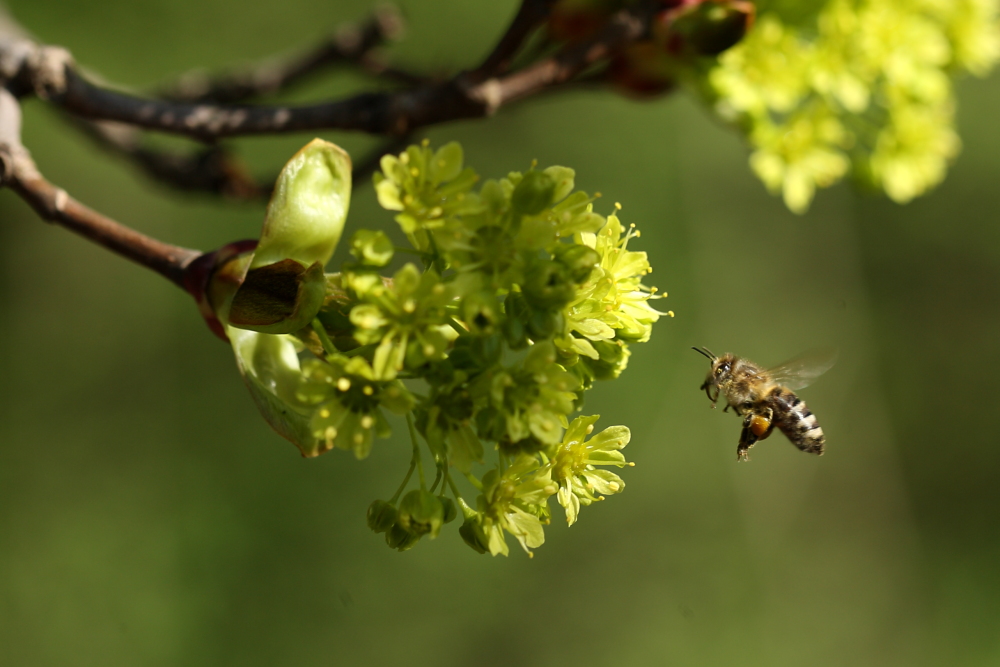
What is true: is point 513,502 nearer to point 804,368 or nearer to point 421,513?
point 421,513

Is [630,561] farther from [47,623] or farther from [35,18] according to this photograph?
[35,18]

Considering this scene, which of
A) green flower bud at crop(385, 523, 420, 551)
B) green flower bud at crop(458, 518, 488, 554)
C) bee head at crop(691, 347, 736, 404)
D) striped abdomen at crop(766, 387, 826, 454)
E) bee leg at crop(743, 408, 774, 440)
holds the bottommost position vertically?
striped abdomen at crop(766, 387, 826, 454)

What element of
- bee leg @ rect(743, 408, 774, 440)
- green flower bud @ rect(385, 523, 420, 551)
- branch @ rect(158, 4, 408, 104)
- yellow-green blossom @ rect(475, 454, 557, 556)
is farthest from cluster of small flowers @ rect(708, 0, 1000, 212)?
green flower bud @ rect(385, 523, 420, 551)

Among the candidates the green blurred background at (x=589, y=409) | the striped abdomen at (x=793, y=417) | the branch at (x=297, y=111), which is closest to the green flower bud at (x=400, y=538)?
the branch at (x=297, y=111)

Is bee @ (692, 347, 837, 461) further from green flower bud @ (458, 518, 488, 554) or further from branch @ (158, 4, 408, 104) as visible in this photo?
branch @ (158, 4, 408, 104)

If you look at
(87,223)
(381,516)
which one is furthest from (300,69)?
(381,516)

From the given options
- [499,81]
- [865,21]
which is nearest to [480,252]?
[499,81]

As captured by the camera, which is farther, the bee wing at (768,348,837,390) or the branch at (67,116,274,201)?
the branch at (67,116,274,201)
